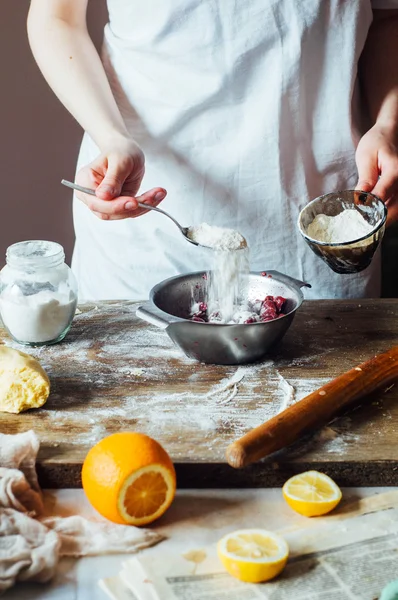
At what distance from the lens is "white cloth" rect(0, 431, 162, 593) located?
0.88 metres

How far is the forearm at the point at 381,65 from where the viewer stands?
1.67 m

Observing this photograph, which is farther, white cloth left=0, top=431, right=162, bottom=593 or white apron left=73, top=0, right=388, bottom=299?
white apron left=73, top=0, right=388, bottom=299

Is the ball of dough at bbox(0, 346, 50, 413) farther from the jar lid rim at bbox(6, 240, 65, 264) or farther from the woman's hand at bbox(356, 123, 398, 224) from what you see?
the woman's hand at bbox(356, 123, 398, 224)

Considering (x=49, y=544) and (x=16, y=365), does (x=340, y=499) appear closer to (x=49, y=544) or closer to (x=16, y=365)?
(x=49, y=544)

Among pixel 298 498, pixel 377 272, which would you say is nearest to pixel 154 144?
pixel 377 272

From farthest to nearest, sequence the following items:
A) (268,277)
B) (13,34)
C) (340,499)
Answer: (13,34) < (268,277) < (340,499)

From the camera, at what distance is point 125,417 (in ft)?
3.87

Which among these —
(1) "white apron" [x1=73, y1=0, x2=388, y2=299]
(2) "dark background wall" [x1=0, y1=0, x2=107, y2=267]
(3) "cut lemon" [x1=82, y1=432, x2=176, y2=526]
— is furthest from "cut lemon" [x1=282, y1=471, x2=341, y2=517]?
(2) "dark background wall" [x1=0, y1=0, x2=107, y2=267]

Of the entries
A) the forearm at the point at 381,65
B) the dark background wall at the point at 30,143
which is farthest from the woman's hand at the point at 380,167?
the dark background wall at the point at 30,143

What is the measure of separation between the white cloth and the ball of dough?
163 millimetres

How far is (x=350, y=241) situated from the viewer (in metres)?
1.33

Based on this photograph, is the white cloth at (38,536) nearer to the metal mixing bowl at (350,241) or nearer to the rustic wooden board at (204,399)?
the rustic wooden board at (204,399)

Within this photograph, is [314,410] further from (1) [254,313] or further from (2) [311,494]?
(1) [254,313]

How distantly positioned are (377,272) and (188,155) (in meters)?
0.53
